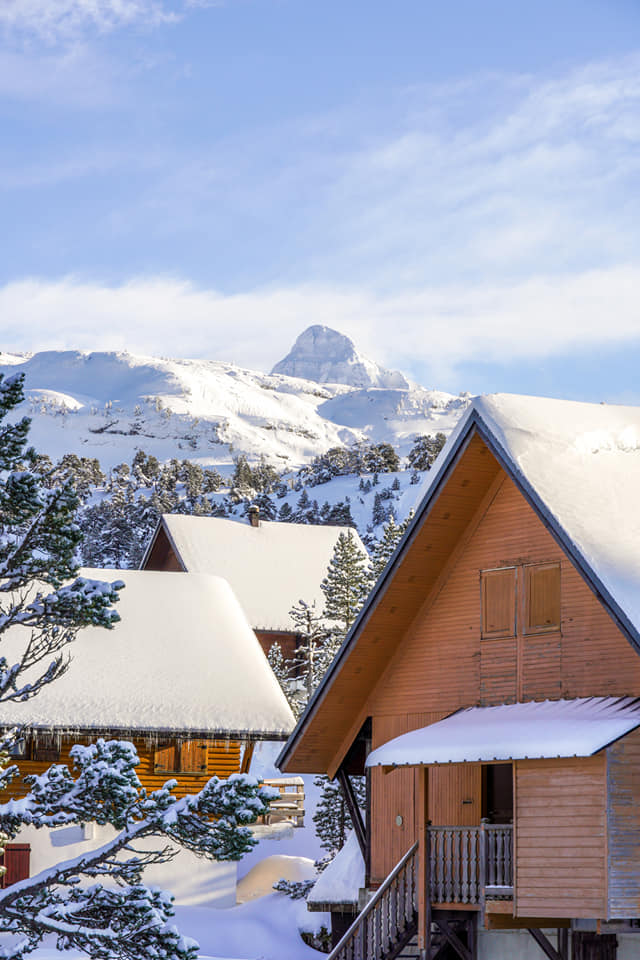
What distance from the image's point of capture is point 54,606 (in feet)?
51.2

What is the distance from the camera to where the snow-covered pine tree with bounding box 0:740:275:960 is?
14.7m

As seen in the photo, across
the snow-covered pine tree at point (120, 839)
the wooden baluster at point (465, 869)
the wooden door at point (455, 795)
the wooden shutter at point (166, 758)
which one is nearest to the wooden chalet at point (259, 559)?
the wooden shutter at point (166, 758)

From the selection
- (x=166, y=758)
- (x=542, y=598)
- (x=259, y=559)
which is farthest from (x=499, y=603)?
(x=259, y=559)

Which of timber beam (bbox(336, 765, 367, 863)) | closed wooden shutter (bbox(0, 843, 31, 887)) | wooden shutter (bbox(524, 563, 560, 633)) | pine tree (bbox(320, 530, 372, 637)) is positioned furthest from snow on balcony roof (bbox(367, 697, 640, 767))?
pine tree (bbox(320, 530, 372, 637))

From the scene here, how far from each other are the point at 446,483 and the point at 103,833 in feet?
42.1

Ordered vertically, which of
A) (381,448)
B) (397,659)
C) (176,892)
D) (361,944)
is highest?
(381,448)

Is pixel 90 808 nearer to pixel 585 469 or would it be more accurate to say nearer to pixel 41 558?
pixel 41 558

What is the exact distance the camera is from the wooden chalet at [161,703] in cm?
2714

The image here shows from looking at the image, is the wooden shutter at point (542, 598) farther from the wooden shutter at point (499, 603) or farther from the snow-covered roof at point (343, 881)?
the snow-covered roof at point (343, 881)

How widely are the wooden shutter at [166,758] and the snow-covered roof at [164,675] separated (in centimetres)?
113

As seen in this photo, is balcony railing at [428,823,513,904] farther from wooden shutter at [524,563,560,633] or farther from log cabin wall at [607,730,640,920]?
wooden shutter at [524,563,560,633]

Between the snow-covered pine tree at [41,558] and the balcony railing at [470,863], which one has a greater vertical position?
the snow-covered pine tree at [41,558]

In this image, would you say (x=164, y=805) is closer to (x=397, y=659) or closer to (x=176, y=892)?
(x=397, y=659)

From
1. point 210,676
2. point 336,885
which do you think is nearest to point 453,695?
point 336,885
